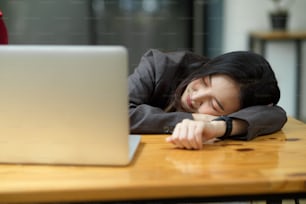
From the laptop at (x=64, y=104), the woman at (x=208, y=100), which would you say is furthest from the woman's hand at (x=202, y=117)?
the laptop at (x=64, y=104)

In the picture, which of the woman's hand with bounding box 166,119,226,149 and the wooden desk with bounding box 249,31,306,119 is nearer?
the woman's hand with bounding box 166,119,226,149

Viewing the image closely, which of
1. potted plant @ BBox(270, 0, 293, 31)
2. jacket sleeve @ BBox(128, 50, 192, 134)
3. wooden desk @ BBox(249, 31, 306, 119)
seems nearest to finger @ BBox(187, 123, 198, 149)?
jacket sleeve @ BBox(128, 50, 192, 134)

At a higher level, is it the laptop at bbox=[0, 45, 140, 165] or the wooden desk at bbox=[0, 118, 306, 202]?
the laptop at bbox=[0, 45, 140, 165]

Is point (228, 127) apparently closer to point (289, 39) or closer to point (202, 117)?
point (202, 117)

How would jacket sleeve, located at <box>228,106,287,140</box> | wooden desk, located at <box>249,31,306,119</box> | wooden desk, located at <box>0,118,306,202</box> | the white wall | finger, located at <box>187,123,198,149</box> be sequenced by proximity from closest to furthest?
wooden desk, located at <box>0,118,306,202</box>
finger, located at <box>187,123,198,149</box>
jacket sleeve, located at <box>228,106,287,140</box>
wooden desk, located at <box>249,31,306,119</box>
the white wall

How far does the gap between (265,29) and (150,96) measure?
2154 millimetres

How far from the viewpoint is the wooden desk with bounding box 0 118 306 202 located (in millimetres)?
639

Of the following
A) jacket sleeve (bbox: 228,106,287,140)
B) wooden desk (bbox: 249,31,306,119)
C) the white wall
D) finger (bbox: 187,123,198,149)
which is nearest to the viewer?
finger (bbox: 187,123,198,149)

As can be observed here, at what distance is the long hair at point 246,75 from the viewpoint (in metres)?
1.00

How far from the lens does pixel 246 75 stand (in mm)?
1016

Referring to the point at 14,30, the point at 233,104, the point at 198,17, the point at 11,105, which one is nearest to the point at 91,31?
the point at 14,30

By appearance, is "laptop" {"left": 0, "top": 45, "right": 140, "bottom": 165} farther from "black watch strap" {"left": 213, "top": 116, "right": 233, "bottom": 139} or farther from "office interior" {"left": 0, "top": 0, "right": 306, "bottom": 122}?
"office interior" {"left": 0, "top": 0, "right": 306, "bottom": 122}

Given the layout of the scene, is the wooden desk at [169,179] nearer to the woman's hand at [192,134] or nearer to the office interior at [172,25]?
the woman's hand at [192,134]

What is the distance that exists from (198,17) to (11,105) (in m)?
2.50
